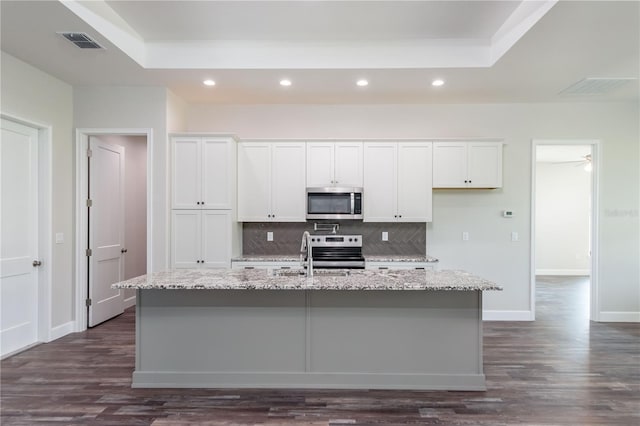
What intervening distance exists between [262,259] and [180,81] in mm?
2345

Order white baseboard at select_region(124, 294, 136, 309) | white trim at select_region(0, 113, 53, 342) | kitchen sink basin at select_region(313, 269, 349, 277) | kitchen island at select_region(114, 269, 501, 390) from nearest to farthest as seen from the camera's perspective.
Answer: kitchen island at select_region(114, 269, 501, 390), kitchen sink basin at select_region(313, 269, 349, 277), white trim at select_region(0, 113, 53, 342), white baseboard at select_region(124, 294, 136, 309)

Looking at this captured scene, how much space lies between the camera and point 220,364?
2834 millimetres

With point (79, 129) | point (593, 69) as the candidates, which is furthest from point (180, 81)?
point (593, 69)

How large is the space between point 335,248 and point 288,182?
110 cm

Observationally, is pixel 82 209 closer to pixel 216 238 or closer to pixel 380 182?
pixel 216 238

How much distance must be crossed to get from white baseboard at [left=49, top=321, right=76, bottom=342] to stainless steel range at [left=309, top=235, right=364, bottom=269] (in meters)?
3.06

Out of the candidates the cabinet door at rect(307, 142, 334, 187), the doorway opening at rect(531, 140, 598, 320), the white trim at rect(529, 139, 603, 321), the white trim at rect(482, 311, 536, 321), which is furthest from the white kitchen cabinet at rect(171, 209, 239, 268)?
the doorway opening at rect(531, 140, 598, 320)

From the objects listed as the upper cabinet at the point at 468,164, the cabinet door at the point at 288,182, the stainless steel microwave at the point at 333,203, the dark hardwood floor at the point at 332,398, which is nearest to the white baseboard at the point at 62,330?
the dark hardwood floor at the point at 332,398

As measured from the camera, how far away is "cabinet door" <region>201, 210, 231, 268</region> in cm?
428

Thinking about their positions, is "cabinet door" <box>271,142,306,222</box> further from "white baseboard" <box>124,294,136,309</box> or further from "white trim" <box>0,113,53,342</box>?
"white baseboard" <box>124,294,136,309</box>

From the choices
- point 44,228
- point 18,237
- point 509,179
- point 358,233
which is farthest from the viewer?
point 358,233

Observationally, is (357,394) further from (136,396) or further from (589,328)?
(589,328)

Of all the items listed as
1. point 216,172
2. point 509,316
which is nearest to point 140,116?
point 216,172

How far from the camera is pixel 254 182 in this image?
15.0 feet
